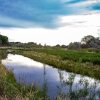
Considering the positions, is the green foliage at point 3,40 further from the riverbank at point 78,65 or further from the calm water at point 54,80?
the calm water at point 54,80

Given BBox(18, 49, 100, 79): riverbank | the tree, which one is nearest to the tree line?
the tree

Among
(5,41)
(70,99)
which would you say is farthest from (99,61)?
(5,41)

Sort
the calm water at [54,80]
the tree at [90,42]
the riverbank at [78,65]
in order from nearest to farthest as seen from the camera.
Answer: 1. the calm water at [54,80]
2. the riverbank at [78,65]
3. the tree at [90,42]

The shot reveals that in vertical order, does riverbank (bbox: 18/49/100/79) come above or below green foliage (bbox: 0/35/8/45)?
below

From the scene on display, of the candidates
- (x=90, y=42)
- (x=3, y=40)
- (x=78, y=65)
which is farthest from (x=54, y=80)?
(x=3, y=40)

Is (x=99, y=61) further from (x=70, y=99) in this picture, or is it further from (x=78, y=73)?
(x=70, y=99)

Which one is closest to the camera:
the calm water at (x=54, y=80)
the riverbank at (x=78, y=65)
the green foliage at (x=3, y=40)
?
the calm water at (x=54, y=80)

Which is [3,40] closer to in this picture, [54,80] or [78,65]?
[54,80]

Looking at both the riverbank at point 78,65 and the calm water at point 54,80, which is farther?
the riverbank at point 78,65

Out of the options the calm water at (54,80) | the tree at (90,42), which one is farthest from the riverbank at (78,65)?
the tree at (90,42)

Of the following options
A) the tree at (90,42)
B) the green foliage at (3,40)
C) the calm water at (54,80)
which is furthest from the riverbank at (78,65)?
the green foliage at (3,40)

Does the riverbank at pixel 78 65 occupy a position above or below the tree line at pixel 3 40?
below

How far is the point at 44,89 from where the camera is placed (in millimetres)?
13031

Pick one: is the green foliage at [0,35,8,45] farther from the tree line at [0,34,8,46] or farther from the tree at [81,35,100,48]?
the tree at [81,35,100,48]
